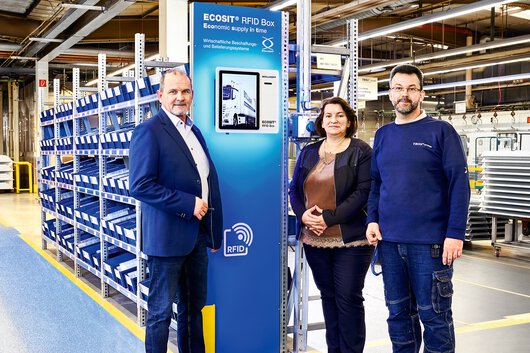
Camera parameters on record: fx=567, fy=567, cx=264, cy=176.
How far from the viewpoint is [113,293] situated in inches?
251

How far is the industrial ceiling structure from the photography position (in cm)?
1048

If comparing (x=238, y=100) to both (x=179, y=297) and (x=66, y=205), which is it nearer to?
(x=179, y=297)

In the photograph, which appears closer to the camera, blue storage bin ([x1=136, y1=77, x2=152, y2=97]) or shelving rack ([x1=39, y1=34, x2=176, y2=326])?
blue storage bin ([x1=136, y1=77, x2=152, y2=97])

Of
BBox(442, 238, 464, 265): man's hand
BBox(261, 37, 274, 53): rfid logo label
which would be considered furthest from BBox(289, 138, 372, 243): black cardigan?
BBox(261, 37, 274, 53): rfid logo label

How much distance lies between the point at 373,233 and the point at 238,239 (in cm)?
116

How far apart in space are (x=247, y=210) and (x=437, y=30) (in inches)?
480

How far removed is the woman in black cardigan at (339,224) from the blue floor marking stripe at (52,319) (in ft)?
5.75

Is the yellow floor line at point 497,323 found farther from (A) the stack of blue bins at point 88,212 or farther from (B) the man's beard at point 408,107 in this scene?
(A) the stack of blue bins at point 88,212

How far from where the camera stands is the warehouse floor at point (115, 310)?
15.1 feet

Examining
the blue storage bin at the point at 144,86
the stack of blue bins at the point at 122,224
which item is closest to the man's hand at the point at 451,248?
the blue storage bin at the point at 144,86

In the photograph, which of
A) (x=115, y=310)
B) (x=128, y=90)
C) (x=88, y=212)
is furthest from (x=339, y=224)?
(x=88, y=212)

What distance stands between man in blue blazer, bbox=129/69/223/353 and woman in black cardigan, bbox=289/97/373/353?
2.03ft

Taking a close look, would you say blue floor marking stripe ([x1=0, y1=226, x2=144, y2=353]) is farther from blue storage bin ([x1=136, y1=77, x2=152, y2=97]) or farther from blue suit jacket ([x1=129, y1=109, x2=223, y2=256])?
blue storage bin ([x1=136, y1=77, x2=152, y2=97])

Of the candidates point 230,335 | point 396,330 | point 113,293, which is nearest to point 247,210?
point 230,335
